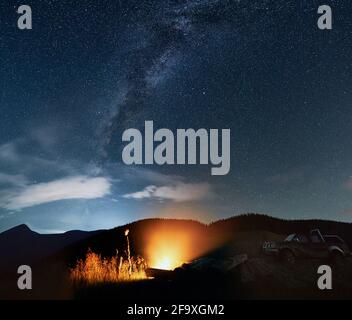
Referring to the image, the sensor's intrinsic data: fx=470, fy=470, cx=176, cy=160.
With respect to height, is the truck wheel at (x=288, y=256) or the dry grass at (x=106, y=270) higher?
the truck wheel at (x=288, y=256)

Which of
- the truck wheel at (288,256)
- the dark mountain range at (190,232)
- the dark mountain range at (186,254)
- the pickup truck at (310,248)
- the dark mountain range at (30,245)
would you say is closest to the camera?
the dark mountain range at (186,254)

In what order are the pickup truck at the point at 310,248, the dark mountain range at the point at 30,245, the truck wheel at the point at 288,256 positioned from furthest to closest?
1. the dark mountain range at the point at 30,245
2. the pickup truck at the point at 310,248
3. the truck wheel at the point at 288,256

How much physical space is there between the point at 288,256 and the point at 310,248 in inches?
32.1

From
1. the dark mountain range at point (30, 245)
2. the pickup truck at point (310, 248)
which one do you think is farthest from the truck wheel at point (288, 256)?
the dark mountain range at point (30, 245)

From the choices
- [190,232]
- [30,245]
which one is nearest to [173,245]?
[190,232]

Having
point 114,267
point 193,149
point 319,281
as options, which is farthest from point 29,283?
point 319,281

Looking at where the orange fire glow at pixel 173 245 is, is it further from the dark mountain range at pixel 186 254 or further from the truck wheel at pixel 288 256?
the truck wheel at pixel 288 256

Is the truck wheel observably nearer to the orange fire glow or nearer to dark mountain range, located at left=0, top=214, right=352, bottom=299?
dark mountain range, located at left=0, top=214, right=352, bottom=299

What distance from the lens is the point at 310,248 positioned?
15.4m

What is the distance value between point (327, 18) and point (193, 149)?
4811mm

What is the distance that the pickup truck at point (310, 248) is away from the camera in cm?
1520

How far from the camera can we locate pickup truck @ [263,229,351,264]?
1520 centimetres

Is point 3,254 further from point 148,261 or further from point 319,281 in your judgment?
point 319,281

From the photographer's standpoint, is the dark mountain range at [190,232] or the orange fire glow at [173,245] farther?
the dark mountain range at [190,232]
